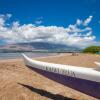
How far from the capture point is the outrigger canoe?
10070mm

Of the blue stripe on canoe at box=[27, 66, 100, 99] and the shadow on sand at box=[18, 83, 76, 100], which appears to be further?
the shadow on sand at box=[18, 83, 76, 100]

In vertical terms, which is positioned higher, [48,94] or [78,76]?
[78,76]

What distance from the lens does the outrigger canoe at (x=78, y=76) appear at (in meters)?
10.1

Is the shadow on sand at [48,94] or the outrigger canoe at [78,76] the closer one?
the outrigger canoe at [78,76]

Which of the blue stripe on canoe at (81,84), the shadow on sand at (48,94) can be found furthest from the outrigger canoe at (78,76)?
the shadow on sand at (48,94)

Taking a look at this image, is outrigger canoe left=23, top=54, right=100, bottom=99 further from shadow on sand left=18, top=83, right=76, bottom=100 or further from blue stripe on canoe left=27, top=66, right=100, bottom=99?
shadow on sand left=18, top=83, right=76, bottom=100

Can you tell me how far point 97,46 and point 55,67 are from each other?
6446 cm

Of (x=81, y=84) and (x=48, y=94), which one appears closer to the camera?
(x=81, y=84)

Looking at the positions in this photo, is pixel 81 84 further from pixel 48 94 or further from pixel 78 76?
pixel 48 94

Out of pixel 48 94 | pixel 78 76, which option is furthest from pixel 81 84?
pixel 48 94

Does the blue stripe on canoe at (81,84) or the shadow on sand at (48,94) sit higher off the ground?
the blue stripe on canoe at (81,84)

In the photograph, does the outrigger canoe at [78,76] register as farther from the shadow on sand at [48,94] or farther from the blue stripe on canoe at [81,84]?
the shadow on sand at [48,94]

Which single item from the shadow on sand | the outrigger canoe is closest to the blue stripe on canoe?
the outrigger canoe

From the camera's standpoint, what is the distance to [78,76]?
11.0 metres
